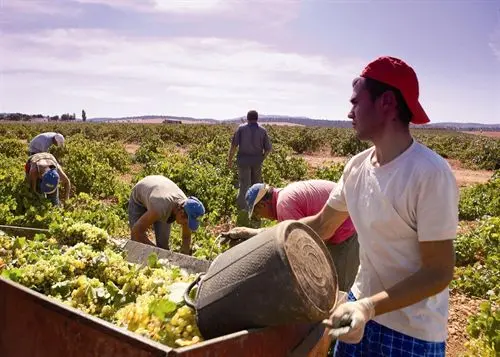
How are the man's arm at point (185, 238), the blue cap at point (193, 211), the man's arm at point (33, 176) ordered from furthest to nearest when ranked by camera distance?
the man's arm at point (33, 176) → the man's arm at point (185, 238) → the blue cap at point (193, 211)

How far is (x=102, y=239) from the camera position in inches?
161

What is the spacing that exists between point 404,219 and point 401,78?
615 mm

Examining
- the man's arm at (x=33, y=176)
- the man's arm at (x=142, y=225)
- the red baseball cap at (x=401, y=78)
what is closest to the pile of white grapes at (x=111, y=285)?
the man's arm at (x=142, y=225)

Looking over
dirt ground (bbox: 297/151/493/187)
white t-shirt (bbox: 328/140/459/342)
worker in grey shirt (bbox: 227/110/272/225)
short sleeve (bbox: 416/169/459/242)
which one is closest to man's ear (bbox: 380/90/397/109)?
white t-shirt (bbox: 328/140/459/342)

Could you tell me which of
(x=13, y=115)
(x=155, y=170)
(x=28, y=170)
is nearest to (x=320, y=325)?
(x=28, y=170)

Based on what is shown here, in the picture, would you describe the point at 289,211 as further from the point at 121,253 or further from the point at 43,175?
the point at 43,175

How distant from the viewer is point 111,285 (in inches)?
113

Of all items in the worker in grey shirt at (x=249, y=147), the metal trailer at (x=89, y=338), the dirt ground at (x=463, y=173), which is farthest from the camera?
the dirt ground at (x=463, y=173)

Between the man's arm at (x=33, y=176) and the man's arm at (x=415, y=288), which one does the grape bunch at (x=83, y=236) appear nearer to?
the man's arm at (x=415, y=288)

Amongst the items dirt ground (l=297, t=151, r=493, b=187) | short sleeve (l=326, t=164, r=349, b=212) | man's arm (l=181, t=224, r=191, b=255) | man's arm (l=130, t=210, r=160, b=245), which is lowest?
dirt ground (l=297, t=151, r=493, b=187)

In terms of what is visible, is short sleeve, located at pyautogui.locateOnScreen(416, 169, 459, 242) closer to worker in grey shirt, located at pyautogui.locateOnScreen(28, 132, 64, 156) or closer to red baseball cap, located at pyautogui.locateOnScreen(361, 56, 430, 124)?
red baseball cap, located at pyautogui.locateOnScreen(361, 56, 430, 124)

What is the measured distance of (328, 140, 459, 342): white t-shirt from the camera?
2029 mm

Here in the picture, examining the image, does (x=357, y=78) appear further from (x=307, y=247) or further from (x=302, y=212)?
(x=302, y=212)

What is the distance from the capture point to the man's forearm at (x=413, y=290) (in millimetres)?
2043
